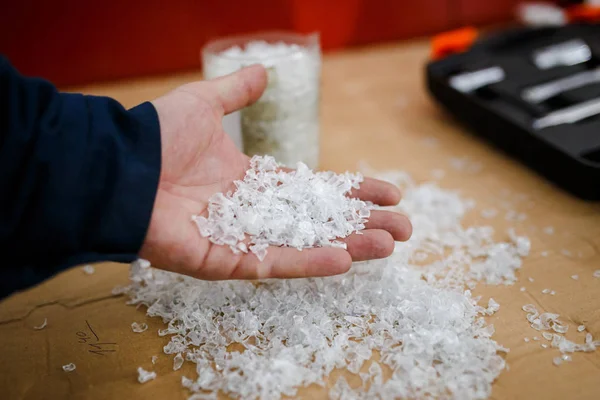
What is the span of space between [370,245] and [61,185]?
386 mm

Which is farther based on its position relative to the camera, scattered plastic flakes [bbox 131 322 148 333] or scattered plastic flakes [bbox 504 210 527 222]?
scattered plastic flakes [bbox 504 210 527 222]

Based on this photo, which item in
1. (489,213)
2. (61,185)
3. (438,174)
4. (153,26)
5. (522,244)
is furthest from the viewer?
(153,26)

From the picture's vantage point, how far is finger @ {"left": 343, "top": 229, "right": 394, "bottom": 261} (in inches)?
26.9

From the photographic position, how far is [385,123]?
1.28 meters

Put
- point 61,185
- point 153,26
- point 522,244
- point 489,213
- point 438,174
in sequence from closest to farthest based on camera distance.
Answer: point 61,185
point 522,244
point 489,213
point 438,174
point 153,26

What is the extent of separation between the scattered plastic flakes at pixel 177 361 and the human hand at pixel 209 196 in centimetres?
10

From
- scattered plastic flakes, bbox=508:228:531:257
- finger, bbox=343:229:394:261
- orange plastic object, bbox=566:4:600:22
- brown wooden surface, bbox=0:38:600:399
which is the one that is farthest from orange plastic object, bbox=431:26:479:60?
finger, bbox=343:229:394:261

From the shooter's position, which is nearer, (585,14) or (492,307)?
(492,307)

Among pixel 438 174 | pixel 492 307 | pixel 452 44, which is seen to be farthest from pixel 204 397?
pixel 452 44

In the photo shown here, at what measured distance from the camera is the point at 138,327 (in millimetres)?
718

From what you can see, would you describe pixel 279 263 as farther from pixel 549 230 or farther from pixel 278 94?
pixel 549 230

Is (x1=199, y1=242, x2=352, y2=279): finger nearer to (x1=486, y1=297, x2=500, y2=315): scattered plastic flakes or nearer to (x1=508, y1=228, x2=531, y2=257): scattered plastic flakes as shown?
(x1=486, y1=297, x2=500, y2=315): scattered plastic flakes

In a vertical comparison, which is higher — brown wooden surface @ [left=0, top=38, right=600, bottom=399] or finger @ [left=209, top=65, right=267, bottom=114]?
finger @ [left=209, top=65, right=267, bottom=114]

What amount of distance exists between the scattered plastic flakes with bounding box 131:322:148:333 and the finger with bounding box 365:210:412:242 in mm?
340
